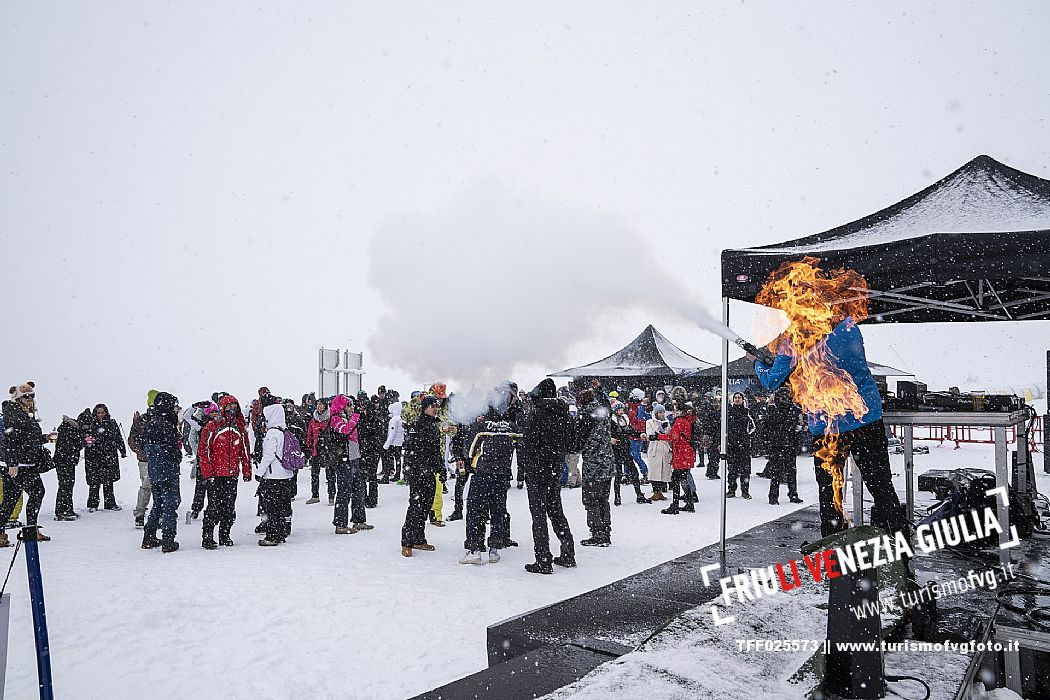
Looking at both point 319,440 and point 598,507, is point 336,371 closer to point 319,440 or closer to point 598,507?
point 319,440

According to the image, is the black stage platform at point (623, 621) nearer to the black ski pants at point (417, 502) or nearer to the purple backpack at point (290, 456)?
the black ski pants at point (417, 502)

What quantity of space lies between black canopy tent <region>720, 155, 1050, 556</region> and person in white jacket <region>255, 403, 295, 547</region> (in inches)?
207

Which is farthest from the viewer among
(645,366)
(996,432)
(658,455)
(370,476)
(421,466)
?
(645,366)

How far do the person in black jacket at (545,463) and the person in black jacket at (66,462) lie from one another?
24.4ft

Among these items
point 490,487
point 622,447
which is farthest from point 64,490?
point 622,447

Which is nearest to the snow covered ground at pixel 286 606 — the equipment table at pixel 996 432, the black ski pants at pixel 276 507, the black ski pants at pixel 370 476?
the black ski pants at pixel 276 507

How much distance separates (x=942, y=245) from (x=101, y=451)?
1125 cm

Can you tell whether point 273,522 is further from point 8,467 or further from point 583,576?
point 583,576

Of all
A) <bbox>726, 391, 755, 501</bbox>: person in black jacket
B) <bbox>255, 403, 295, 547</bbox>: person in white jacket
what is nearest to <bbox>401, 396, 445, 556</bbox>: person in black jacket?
<bbox>255, 403, 295, 547</bbox>: person in white jacket

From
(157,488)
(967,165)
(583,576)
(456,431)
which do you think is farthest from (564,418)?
(157,488)

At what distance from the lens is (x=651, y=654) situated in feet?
10.5

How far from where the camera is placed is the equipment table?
4832 millimetres

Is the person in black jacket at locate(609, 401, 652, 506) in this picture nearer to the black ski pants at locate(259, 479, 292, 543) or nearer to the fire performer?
the black ski pants at locate(259, 479, 292, 543)

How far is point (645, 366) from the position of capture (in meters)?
21.5
